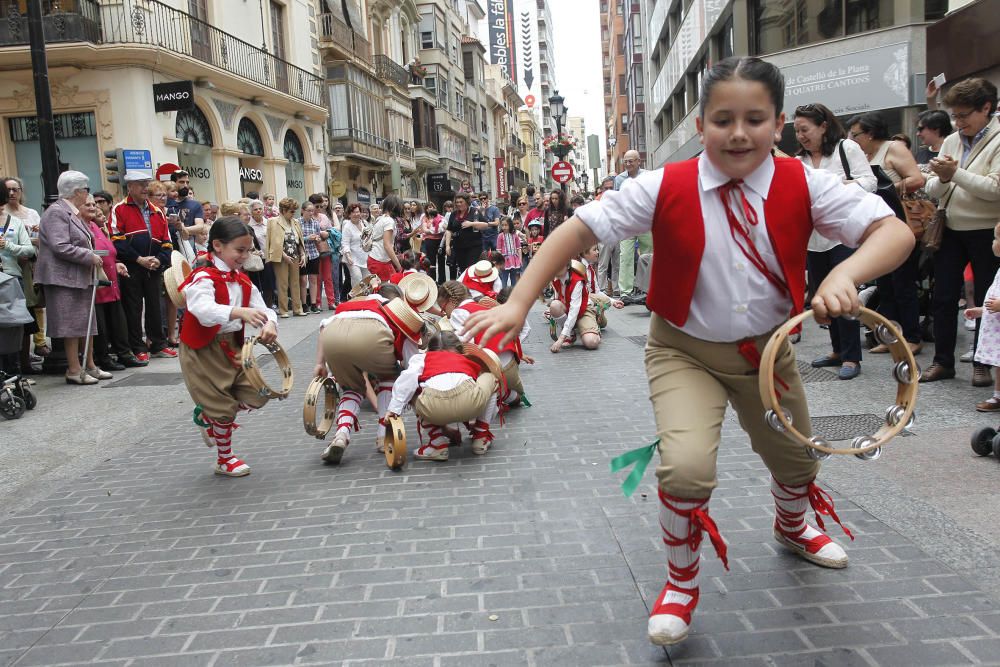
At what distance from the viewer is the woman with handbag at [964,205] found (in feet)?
18.5

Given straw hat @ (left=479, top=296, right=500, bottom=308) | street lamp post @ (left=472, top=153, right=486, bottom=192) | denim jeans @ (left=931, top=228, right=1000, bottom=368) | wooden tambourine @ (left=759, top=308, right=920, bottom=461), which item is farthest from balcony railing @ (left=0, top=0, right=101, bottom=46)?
street lamp post @ (left=472, top=153, right=486, bottom=192)

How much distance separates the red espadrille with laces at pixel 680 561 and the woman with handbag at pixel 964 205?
4.09 metres

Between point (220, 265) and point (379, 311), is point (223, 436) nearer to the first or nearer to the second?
point (220, 265)

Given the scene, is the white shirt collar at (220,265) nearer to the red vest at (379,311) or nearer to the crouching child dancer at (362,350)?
the crouching child dancer at (362,350)

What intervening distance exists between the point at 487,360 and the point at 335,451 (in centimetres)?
116

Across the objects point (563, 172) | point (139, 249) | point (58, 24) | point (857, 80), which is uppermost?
point (58, 24)

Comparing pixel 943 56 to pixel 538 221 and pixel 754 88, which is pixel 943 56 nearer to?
pixel 538 221

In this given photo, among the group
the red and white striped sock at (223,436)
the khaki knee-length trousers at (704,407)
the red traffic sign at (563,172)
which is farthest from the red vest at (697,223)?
the red traffic sign at (563,172)

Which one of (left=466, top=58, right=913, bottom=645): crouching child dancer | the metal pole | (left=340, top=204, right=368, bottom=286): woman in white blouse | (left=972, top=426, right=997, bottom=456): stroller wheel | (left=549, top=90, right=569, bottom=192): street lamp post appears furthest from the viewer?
(left=549, top=90, right=569, bottom=192): street lamp post

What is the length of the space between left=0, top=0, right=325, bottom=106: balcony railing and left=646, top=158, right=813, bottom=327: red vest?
1918 cm

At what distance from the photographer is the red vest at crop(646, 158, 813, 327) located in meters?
2.65

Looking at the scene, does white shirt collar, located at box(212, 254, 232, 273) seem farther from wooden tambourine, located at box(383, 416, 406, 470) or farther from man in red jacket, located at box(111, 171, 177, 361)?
man in red jacket, located at box(111, 171, 177, 361)

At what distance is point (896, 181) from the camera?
669 centimetres

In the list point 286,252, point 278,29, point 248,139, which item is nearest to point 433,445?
point 286,252
